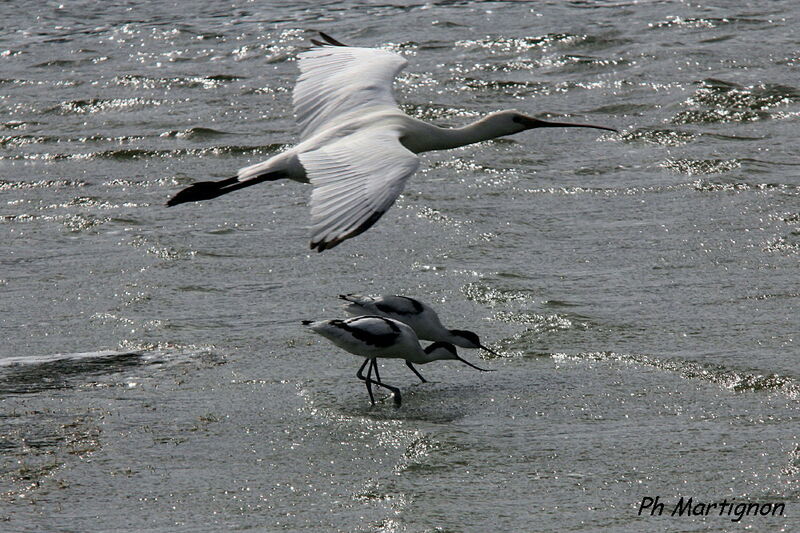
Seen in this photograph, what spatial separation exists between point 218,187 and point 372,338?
1.23 metres

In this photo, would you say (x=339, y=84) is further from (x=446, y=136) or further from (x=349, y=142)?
(x=349, y=142)

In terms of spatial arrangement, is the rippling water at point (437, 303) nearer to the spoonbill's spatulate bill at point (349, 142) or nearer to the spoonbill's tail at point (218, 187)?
the spoonbill's tail at point (218, 187)

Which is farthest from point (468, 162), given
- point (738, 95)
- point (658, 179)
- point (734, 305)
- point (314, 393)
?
point (314, 393)

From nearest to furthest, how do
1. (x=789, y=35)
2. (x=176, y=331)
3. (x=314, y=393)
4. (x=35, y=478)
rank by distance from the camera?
1. (x=35, y=478)
2. (x=314, y=393)
3. (x=176, y=331)
4. (x=789, y=35)

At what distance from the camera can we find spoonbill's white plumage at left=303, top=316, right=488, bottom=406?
612 centimetres

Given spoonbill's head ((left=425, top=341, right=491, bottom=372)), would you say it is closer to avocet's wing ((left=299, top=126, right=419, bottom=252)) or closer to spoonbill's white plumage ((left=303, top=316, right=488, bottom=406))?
spoonbill's white plumage ((left=303, top=316, right=488, bottom=406))

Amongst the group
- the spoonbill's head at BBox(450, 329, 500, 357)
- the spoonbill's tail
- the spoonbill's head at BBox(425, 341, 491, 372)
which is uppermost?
the spoonbill's tail

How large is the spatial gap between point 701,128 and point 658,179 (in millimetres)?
1610

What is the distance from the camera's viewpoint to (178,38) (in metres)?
15.9

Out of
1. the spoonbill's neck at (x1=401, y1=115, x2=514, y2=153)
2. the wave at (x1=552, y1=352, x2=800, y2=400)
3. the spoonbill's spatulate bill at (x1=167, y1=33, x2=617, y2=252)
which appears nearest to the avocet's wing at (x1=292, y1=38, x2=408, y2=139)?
the spoonbill's spatulate bill at (x1=167, y1=33, x2=617, y2=252)

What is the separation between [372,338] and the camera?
6129mm

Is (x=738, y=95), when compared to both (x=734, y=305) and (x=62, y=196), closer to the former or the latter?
(x=734, y=305)

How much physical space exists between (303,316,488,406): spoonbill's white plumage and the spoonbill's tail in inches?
32.9

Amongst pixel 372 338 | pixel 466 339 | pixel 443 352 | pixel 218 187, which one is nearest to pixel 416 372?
pixel 443 352
